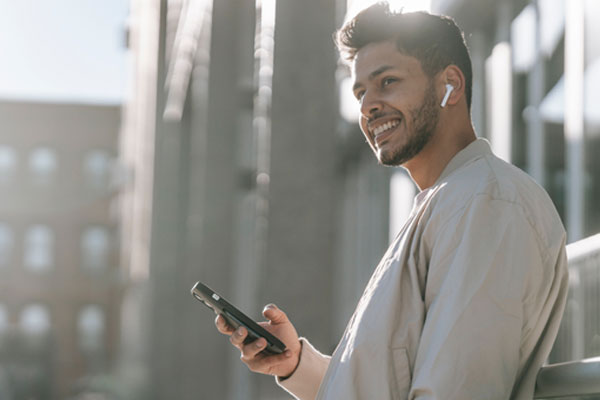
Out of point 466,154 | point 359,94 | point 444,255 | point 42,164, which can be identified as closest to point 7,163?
point 42,164

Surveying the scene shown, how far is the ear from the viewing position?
270 centimetres

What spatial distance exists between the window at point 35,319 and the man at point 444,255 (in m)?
48.5

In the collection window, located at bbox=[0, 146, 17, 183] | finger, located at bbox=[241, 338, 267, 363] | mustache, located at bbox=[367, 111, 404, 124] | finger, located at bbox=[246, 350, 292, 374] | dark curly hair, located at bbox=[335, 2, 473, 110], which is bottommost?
window, located at bbox=[0, 146, 17, 183]

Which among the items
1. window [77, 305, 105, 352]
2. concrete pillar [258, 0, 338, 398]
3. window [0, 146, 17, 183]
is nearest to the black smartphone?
concrete pillar [258, 0, 338, 398]

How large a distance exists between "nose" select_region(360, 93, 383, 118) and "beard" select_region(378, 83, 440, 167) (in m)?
0.10

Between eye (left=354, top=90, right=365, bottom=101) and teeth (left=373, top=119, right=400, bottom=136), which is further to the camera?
eye (left=354, top=90, right=365, bottom=101)

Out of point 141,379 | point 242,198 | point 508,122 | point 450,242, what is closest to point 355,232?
point 242,198

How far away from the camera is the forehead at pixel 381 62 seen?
8.91 feet

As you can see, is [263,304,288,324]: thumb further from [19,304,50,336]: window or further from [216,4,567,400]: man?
[19,304,50,336]: window

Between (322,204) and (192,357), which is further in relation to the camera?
(192,357)

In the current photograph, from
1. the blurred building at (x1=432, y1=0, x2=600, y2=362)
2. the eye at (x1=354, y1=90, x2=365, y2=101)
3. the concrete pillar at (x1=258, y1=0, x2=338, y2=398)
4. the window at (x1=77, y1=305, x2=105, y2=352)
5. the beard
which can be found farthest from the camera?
the window at (x1=77, y1=305, x2=105, y2=352)

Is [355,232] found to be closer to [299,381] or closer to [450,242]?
[299,381]

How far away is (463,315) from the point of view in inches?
82.8

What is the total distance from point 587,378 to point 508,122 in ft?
21.0
